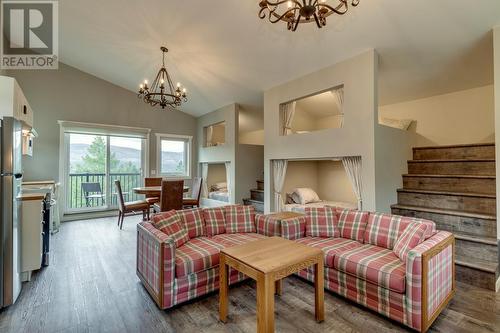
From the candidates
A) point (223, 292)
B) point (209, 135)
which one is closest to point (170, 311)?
point (223, 292)

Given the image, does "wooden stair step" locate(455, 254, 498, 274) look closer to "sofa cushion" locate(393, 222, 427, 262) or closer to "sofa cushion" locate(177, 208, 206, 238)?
"sofa cushion" locate(393, 222, 427, 262)

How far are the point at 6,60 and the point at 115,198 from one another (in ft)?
12.1

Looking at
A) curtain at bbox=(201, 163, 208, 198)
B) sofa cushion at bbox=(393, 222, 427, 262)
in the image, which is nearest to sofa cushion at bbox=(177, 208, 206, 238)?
sofa cushion at bbox=(393, 222, 427, 262)

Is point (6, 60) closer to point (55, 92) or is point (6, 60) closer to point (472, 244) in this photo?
point (55, 92)

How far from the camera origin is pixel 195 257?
89.3 inches

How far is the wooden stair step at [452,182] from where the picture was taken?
3.14 meters

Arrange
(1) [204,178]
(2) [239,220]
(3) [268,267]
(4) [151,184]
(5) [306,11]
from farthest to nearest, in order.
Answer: (1) [204,178], (4) [151,184], (2) [239,220], (5) [306,11], (3) [268,267]

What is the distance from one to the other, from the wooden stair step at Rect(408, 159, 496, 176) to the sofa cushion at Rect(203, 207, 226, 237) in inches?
130

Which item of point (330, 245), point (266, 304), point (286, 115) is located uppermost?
point (286, 115)

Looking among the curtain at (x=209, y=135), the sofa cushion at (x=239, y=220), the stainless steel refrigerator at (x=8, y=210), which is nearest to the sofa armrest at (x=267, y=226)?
the sofa cushion at (x=239, y=220)

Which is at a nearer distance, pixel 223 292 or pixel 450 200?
pixel 223 292

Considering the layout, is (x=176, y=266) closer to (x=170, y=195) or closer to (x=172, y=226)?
(x=172, y=226)

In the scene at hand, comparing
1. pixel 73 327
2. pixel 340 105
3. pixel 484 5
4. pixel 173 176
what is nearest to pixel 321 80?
pixel 340 105

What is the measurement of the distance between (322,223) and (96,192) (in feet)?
19.1
